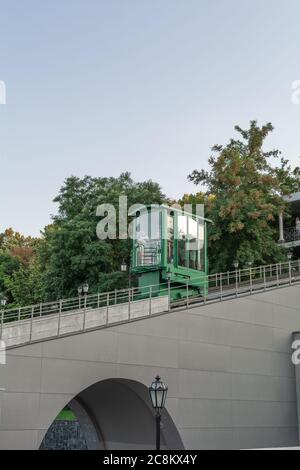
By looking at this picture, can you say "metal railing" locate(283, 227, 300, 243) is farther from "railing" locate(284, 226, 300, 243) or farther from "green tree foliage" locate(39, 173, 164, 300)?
"green tree foliage" locate(39, 173, 164, 300)

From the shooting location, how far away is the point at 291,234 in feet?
135

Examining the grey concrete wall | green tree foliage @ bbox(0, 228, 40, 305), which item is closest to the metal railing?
the grey concrete wall

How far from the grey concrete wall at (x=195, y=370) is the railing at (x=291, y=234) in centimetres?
1699

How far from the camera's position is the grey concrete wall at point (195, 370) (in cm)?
1570

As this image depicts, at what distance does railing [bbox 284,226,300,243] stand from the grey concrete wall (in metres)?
17.0

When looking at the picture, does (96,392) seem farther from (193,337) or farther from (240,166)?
(240,166)

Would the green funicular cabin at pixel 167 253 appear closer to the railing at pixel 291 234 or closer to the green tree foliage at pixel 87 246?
the green tree foliage at pixel 87 246

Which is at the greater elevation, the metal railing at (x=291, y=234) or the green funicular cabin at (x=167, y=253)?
the metal railing at (x=291, y=234)

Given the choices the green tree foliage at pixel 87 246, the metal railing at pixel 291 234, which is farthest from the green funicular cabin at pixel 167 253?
the metal railing at pixel 291 234

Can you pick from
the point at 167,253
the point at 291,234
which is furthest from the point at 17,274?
the point at 167,253

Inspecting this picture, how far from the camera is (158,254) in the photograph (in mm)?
23484

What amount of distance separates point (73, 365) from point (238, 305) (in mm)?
7485

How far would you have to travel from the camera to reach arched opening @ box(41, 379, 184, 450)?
61.1 ft
